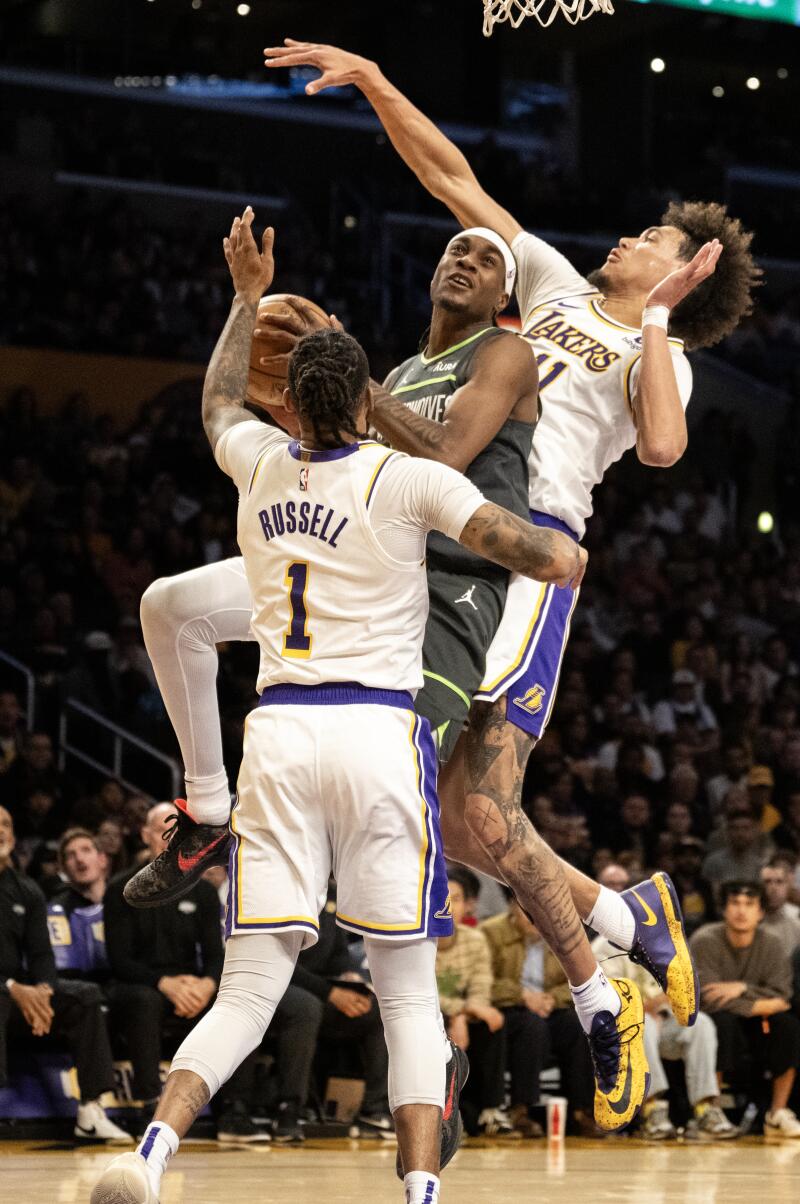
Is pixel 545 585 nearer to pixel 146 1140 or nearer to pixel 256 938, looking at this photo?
pixel 256 938

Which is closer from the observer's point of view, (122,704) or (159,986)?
(159,986)

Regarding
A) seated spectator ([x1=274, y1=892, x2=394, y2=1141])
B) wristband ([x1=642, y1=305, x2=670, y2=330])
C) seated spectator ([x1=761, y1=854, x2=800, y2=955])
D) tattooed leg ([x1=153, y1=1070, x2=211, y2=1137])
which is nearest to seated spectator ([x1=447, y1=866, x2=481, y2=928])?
seated spectator ([x1=274, y1=892, x2=394, y2=1141])

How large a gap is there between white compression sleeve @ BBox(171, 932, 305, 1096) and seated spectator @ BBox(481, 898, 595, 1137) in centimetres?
632

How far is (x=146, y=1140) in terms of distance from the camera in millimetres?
4531

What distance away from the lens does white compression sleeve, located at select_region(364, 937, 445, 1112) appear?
4.82m

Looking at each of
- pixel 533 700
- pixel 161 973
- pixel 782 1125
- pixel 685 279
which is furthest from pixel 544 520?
pixel 782 1125

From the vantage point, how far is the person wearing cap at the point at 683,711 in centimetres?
1666

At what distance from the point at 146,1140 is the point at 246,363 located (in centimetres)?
234

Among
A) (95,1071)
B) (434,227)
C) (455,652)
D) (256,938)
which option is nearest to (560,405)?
(455,652)

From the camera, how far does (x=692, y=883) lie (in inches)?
514

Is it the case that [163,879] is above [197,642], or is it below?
below

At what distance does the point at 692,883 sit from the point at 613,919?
7222 millimetres

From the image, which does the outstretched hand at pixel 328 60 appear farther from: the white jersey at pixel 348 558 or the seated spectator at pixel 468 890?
the seated spectator at pixel 468 890

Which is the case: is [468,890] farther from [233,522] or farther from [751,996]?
[233,522]
